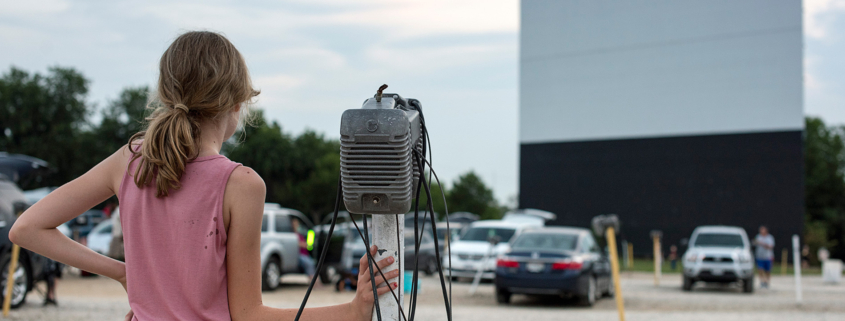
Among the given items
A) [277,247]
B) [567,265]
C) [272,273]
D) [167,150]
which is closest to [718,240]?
[567,265]

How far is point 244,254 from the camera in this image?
178cm

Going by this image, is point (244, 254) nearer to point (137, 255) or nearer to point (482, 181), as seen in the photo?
point (137, 255)

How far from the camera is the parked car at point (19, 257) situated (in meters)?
10.4

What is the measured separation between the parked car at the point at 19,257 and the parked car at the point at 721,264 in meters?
15.1

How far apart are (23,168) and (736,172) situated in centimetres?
3643

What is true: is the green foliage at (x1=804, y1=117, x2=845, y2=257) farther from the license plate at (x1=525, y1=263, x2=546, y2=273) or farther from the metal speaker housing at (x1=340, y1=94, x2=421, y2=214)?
the metal speaker housing at (x1=340, y1=94, x2=421, y2=214)

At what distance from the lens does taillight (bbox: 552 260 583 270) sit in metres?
13.2

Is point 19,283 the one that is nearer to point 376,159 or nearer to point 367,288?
point 367,288

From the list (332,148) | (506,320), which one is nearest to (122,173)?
(506,320)

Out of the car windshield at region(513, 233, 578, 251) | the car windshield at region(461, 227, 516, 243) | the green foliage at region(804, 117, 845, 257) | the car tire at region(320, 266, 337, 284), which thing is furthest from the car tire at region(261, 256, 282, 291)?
the green foliage at region(804, 117, 845, 257)

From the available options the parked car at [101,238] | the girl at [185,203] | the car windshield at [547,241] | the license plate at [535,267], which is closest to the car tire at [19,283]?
the license plate at [535,267]

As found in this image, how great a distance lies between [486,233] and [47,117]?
4603 cm

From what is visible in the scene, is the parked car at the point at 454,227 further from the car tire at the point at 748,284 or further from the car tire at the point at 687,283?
the car tire at the point at 748,284

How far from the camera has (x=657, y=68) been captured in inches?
1708
